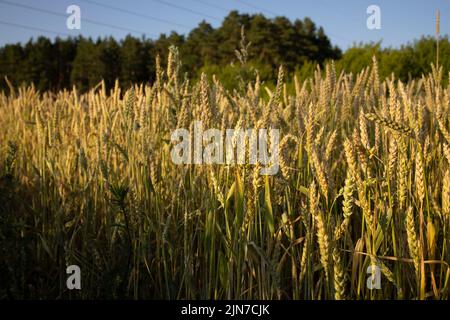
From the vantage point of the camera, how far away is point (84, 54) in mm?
22016

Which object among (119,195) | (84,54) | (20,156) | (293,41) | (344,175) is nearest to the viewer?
(119,195)

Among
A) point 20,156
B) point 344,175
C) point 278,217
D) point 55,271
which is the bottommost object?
point 55,271

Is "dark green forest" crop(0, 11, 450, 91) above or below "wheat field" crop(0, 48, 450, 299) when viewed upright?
above

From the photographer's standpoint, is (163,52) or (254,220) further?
(163,52)

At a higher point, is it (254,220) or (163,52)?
(163,52)

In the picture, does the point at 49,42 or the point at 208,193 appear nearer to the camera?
the point at 208,193

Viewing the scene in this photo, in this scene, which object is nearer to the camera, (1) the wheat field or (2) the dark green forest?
(1) the wheat field

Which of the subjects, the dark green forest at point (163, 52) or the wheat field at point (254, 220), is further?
the dark green forest at point (163, 52)

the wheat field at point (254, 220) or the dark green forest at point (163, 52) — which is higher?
the dark green forest at point (163, 52)
